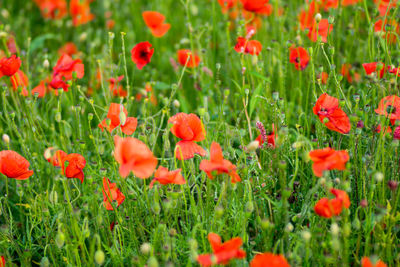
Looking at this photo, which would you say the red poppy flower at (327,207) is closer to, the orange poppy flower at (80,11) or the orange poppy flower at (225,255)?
the orange poppy flower at (225,255)

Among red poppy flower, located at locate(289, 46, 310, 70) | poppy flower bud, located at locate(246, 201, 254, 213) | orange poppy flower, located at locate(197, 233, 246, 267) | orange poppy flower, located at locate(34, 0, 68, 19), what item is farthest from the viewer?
orange poppy flower, located at locate(34, 0, 68, 19)

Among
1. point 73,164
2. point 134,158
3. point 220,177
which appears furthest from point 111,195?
point 220,177

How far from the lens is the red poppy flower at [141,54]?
1854 millimetres

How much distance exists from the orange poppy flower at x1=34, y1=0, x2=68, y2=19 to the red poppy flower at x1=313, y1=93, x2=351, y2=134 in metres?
2.29

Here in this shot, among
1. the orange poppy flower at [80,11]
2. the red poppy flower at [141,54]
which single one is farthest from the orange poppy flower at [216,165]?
the orange poppy flower at [80,11]

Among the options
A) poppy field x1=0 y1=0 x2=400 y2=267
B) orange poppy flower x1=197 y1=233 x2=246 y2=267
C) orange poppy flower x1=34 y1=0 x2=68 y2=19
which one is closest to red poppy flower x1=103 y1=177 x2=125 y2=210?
poppy field x1=0 y1=0 x2=400 y2=267

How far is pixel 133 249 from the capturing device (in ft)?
5.19

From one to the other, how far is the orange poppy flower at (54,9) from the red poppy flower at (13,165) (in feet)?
6.48

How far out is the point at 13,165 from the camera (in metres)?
1.51

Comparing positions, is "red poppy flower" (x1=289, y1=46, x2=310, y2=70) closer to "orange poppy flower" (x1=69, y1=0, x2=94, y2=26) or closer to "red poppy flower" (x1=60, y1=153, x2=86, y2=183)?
"red poppy flower" (x1=60, y1=153, x2=86, y2=183)

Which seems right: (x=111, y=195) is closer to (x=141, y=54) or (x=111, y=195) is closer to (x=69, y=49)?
(x=141, y=54)

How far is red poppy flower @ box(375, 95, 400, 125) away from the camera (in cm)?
148

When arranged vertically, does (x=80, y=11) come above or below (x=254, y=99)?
above

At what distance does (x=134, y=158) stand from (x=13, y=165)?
1.52 ft
